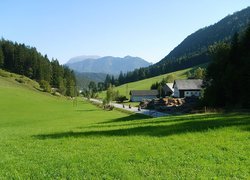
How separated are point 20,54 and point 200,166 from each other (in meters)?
195

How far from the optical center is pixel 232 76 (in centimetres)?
5600

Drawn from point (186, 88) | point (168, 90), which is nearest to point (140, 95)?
point (168, 90)

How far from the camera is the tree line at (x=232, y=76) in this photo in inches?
2147

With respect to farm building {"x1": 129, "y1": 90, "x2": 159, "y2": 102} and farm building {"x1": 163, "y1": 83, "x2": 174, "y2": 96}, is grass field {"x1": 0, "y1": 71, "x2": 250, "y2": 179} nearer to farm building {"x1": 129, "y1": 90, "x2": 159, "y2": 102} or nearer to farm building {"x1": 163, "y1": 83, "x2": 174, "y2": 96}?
farm building {"x1": 163, "y1": 83, "x2": 174, "y2": 96}

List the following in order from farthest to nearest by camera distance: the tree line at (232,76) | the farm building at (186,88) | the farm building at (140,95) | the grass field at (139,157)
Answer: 1. the farm building at (140,95)
2. the farm building at (186,88)
3. the tree line at (232,76)
4. the grass field at (139,157)

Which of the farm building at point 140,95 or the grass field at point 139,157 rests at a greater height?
the farm building at point 140,95

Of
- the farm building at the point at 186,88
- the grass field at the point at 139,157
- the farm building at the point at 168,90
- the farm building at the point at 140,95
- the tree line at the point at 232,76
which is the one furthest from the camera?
the farm building at the point at 140,95

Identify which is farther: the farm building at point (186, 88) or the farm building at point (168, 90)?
the farm building at point (168, 90)

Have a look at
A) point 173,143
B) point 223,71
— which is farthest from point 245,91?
point 173,143

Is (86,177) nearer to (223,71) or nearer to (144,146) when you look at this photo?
(144,146)

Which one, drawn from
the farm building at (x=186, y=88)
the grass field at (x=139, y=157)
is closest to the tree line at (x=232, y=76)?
the grass field at (x=139, y=157)

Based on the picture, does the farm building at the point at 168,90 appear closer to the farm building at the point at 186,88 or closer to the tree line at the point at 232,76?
the farm building at the point at 186,88

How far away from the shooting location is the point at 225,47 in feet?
215

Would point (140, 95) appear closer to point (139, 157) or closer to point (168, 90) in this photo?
point (168, 90)
